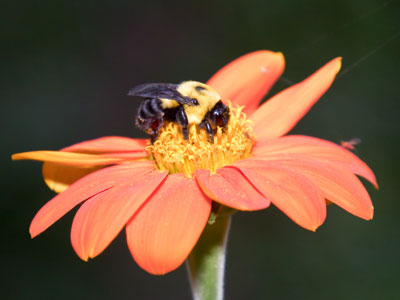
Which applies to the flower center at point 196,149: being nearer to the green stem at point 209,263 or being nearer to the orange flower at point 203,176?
the orange flower at point 203,176

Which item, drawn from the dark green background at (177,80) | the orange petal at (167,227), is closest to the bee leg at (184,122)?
the orange petal at (167,227)

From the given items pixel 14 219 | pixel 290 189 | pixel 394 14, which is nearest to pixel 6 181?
pixel 14 219

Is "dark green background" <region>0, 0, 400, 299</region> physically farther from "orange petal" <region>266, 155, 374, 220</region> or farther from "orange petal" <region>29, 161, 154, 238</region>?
"orange petal" <region>29, 161, 154, 238</region>

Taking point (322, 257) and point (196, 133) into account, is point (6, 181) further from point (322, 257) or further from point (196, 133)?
point (196, 133)

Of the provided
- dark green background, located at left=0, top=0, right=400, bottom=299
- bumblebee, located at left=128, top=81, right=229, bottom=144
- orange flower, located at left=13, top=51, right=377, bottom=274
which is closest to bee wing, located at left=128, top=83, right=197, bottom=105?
bumblebee, located at left=128, top=81, right=229, bottom=144

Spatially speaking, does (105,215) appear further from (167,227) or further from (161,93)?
(161,93)

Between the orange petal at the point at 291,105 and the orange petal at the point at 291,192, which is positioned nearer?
the orange petal at the point at 291,192

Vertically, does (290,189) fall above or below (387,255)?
above
